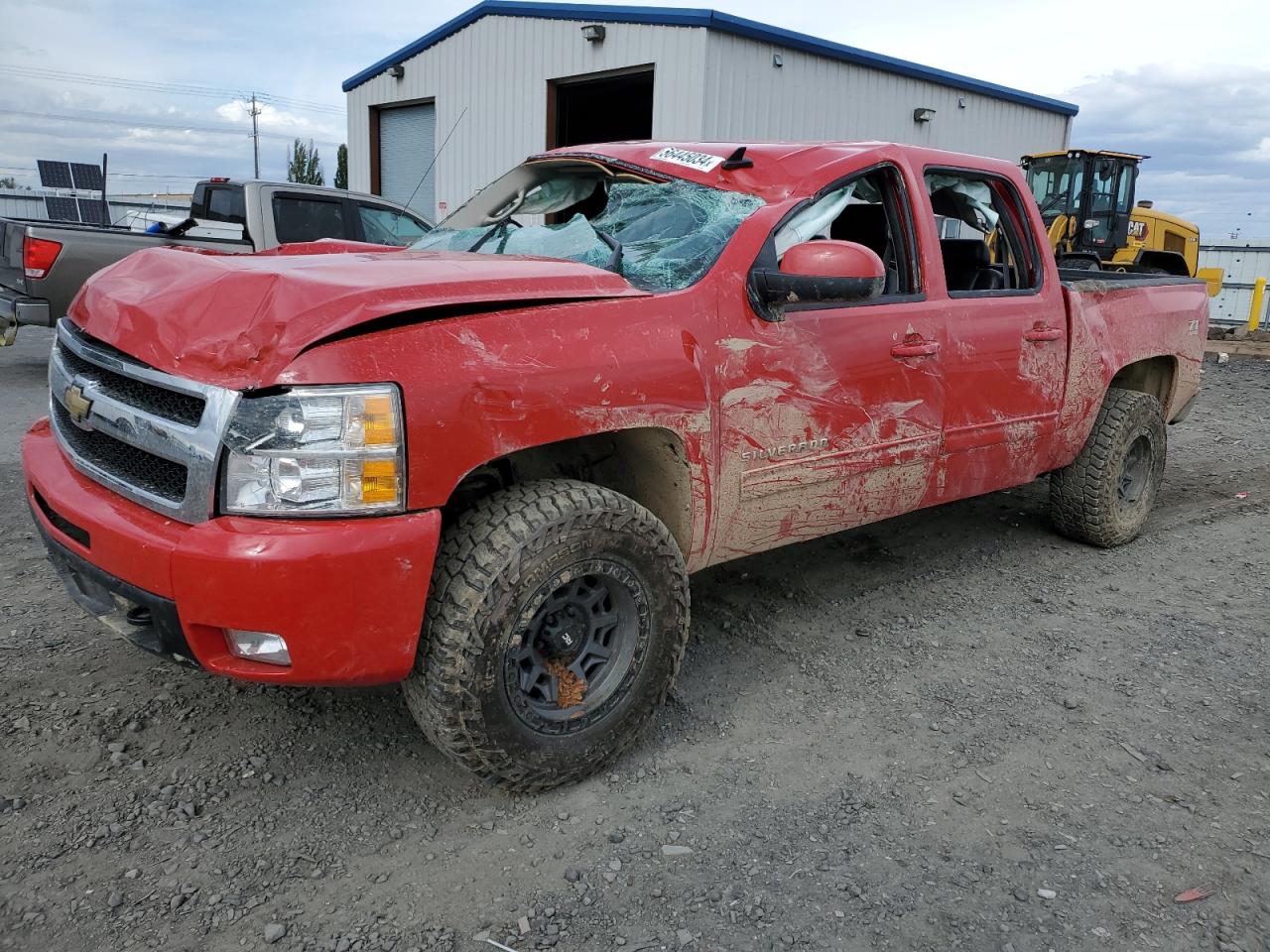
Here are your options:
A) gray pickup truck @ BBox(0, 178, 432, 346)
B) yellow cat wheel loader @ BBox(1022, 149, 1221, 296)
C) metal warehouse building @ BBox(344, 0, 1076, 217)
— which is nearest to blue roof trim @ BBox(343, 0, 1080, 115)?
metal warehouse building @ BBox(344, 0, 1076, 217)

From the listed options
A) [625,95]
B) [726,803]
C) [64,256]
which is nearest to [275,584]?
[726,803]

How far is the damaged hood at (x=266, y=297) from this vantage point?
7.49ft

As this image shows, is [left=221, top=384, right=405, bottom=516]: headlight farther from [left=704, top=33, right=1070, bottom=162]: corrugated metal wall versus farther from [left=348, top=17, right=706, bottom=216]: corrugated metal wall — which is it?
[left=348, top=17, right=706, bottom=216]: corrugated metal wall

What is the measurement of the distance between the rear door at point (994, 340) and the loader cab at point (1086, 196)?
1196 centimetres

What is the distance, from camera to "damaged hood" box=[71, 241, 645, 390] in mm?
2283

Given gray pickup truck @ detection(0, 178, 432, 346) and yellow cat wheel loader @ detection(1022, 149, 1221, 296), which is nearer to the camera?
gray pickup truck @ detection(0, 178, 432, 346)

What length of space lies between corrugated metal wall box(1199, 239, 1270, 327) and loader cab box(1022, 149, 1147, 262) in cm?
740

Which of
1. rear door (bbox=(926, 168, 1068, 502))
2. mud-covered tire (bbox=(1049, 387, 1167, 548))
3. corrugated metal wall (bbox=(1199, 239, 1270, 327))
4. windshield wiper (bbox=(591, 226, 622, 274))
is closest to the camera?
windshield wiper (bbox=(591, 226, 622, 274))

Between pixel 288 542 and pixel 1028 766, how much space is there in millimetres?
2254

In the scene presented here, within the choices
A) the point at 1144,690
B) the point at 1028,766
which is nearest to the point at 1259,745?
the point at 1144,690

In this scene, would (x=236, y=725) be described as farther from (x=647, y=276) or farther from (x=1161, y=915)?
(x=1161, y=915)

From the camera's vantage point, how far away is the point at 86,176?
2514 centimetres

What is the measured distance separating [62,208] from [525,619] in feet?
86.9

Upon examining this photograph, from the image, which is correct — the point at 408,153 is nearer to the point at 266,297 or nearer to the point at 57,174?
the point at 57,174
